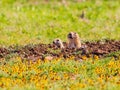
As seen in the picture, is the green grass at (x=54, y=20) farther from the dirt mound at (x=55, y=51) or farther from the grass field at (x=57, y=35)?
the dirt mound at (x=55, y=51)

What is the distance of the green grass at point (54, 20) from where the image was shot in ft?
64.0

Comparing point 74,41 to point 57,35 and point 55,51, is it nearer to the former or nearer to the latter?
point 55,51

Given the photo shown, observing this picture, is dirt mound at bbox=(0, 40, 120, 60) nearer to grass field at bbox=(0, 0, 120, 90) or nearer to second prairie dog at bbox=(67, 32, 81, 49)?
second prairie dog at bbox=(67, 32, 81, 49)

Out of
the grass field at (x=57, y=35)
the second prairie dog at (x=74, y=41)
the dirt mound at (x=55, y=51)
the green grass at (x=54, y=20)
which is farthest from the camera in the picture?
the green grass at (x=54, y=20)

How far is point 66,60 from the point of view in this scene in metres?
13.6

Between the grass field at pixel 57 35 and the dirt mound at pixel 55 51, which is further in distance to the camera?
the dirt mound at pixel 55 51

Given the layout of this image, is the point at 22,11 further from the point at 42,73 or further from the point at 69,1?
the point at 42,73

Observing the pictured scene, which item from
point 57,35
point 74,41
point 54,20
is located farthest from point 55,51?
point 54,20

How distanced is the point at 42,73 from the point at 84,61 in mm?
1638

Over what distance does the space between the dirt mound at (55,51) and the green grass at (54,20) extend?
1902 millimetres

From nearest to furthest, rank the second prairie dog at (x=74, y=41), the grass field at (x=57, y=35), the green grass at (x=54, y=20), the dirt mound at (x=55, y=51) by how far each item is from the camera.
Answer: the grass field at (x=57, y=35), the dirt mound at (x=55, y=51), the second prairie dog at (x=74, y=41), the green grass at (x=54, y=20)

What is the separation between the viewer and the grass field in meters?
11.4

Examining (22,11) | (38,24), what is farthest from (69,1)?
(38,24)

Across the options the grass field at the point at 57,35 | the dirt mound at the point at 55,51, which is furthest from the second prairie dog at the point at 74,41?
the grass field at the point at 57,35
